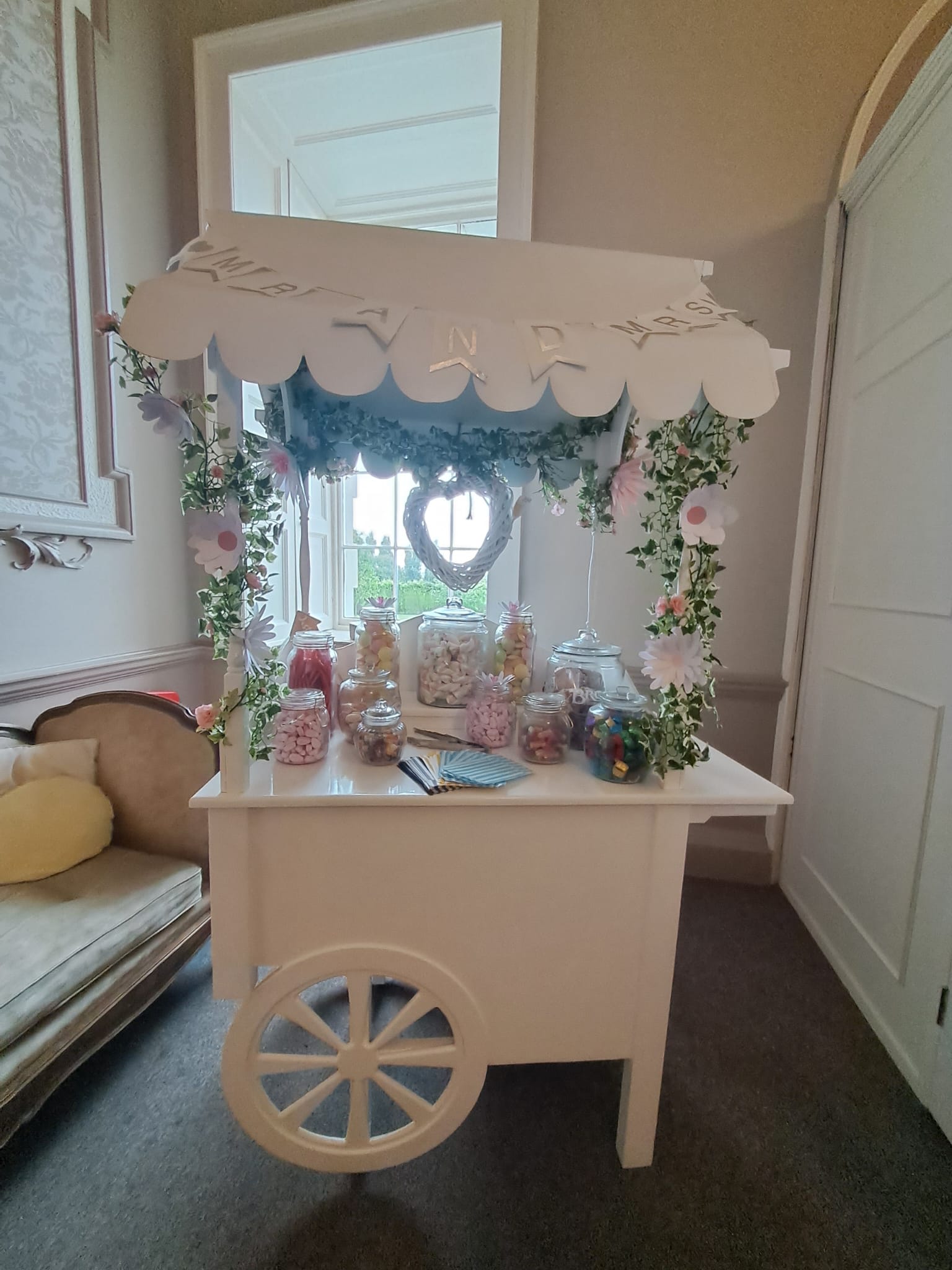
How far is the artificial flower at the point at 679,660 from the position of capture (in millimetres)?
931

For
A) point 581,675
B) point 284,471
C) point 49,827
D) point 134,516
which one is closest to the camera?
point 284,471

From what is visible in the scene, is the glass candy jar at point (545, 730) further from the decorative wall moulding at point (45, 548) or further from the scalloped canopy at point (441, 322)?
the decorative wall moulding at point (45, 548)

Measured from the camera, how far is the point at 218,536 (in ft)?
2.92

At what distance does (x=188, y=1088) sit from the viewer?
1.22 meters

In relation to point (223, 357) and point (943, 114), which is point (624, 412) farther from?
point (943, 114)

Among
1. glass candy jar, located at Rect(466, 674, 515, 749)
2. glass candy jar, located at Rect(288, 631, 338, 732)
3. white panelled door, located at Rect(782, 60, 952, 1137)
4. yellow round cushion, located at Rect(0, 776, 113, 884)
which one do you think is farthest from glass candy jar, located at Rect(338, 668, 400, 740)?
white panelled door, located at Rect(782, 60, 952, 1137)

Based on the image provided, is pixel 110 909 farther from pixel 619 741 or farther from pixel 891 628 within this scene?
pixel 891 628

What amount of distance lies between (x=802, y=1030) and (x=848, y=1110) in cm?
22

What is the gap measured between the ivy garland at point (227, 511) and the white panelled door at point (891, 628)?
1.54 m

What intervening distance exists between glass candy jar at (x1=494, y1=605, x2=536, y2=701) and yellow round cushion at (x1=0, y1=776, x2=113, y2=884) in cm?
119

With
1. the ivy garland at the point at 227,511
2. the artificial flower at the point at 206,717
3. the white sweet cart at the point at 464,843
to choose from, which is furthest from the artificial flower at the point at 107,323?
the artificial flower at the point at 206,717

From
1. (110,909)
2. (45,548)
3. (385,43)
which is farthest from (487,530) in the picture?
(385,43)

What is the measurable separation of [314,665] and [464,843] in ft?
1.77

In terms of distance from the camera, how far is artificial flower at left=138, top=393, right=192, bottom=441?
85 cm
